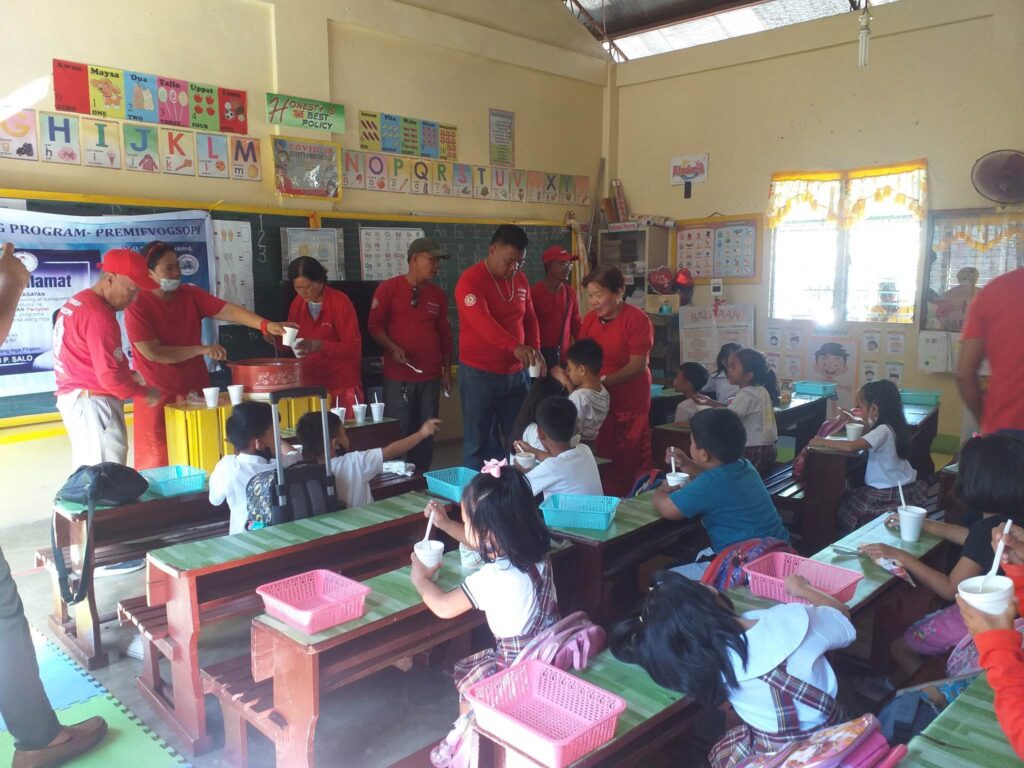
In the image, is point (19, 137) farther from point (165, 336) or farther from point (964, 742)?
point (964, 742)

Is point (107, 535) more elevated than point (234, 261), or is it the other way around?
point (234, 261)

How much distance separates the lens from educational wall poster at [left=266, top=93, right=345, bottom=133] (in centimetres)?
515

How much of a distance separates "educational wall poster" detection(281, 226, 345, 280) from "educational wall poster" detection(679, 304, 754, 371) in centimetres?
346

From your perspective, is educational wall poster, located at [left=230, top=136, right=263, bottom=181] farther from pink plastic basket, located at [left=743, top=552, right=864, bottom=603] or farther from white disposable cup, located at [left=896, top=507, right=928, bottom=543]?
white disposable cup, located at [left=896, top=507, right=928, bottom=543]

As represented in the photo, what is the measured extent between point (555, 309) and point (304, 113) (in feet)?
7.34

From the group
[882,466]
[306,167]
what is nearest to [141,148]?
[306,167]

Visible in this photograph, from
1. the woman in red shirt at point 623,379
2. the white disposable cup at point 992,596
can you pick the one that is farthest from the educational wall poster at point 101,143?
the white disposable cup at point 992,596

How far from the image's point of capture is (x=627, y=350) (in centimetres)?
418

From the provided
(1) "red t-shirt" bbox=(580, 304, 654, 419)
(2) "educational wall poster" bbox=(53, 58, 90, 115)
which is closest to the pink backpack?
(1) "red t-shirt" bbox=(580, 304, 654, 419)

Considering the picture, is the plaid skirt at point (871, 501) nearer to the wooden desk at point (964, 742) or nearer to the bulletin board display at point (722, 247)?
the wooden desk at point (964, 742)

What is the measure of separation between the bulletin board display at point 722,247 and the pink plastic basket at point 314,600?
228 inches

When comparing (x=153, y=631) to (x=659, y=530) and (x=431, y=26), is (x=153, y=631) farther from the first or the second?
(x=431, y=26)

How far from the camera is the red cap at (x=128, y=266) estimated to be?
3.54m

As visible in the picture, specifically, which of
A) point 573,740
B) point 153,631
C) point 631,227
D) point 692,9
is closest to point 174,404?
point 153,631
